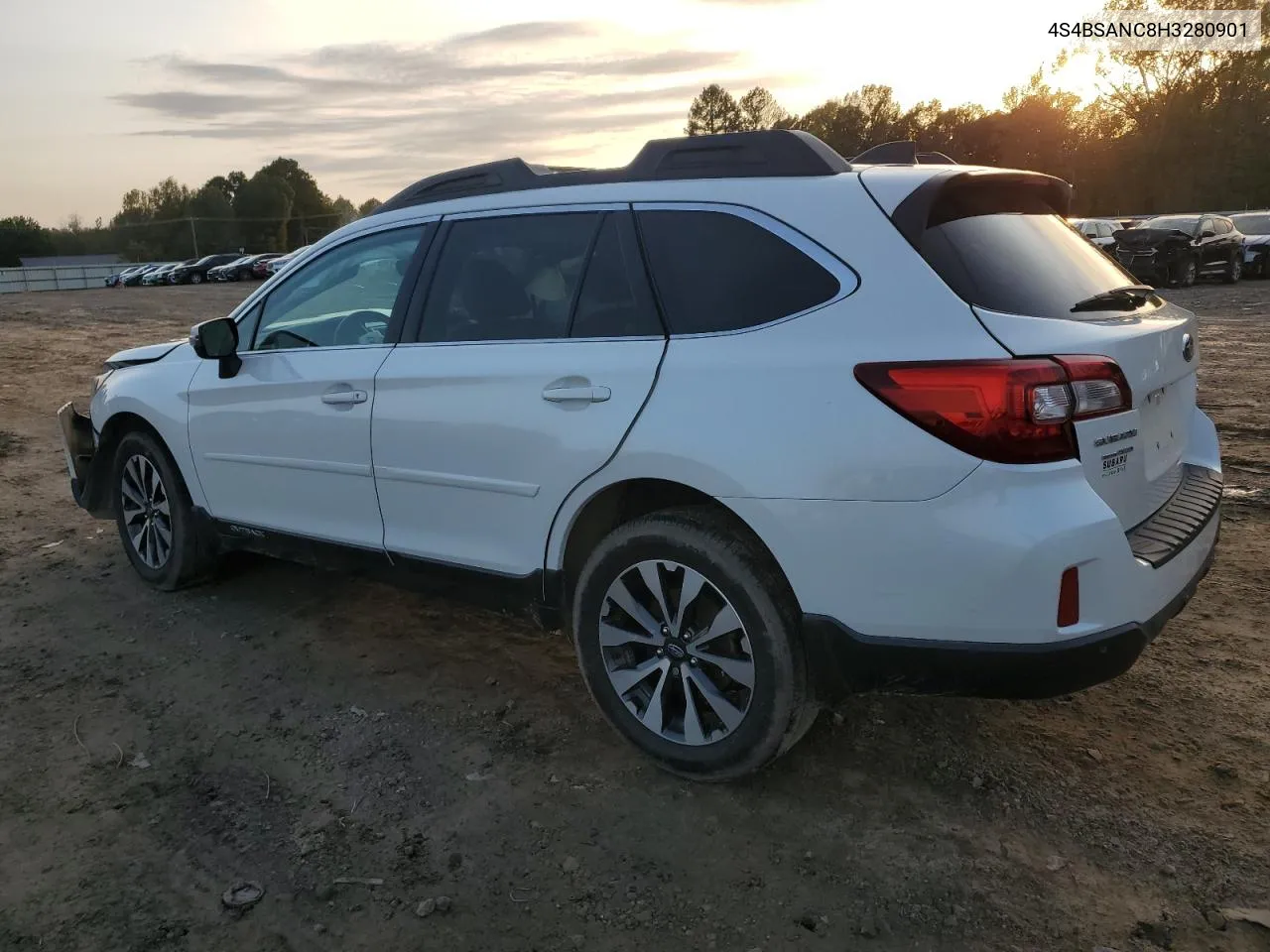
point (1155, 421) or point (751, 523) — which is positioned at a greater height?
point (1155, 421)

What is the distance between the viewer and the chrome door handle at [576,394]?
305 centimetres

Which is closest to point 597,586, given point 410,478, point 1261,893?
point 410,478

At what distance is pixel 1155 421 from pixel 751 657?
1.37m

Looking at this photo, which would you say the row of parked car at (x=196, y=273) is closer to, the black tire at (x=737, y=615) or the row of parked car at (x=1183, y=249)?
the row of parked car at (x=1183, y=249)

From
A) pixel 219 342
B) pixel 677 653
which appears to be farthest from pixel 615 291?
pixel 219 342

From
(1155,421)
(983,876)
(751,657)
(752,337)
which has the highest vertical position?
(752,337)

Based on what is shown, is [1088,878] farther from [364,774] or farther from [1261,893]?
[364,774]

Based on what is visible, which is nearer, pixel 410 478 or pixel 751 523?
pixel 751 523

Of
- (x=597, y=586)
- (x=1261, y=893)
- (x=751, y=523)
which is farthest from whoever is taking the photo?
(x=597, y=586)

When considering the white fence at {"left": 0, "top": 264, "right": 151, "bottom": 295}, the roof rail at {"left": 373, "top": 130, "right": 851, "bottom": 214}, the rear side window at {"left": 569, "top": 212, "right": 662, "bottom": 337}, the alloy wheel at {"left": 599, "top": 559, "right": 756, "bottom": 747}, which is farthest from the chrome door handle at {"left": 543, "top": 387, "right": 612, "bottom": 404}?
the white fence at {"left": 0, "top": 264, "right": 151, "bottom": 295}

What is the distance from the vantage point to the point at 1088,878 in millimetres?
2588

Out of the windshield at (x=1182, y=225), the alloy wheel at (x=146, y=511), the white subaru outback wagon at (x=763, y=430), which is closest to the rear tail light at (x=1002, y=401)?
the white subaru outback wagon at (x=763, y=430)

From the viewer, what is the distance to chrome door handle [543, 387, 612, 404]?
3049 millimetres

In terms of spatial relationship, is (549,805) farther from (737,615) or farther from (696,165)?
(696,165)
